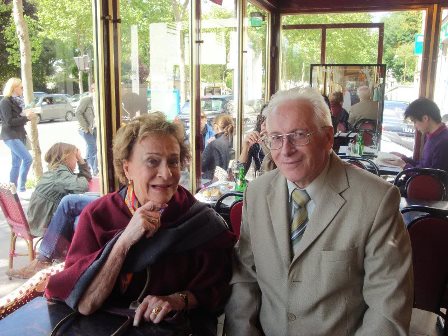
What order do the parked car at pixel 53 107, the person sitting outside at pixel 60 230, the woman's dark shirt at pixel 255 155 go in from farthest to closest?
the woman's dark shirt at pixel 255 155 < the person sitting outside at pixel 60 230 < the parked car at pixel 53 107

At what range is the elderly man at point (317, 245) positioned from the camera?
1.42 meters

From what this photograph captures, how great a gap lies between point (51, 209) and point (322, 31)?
5.99 metres

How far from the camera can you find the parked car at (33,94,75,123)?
3.05 metres

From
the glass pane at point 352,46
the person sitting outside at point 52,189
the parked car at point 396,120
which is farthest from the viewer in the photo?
the parked car at point 396,120

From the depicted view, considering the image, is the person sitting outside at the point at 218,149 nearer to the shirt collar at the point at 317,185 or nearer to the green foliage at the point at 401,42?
the shirt collar at the point at 317,185

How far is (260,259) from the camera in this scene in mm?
→ 1599

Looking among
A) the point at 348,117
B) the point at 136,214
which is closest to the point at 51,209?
the point at 136,214

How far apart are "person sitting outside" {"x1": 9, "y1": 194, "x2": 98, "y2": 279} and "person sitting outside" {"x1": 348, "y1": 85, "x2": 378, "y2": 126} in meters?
5.10

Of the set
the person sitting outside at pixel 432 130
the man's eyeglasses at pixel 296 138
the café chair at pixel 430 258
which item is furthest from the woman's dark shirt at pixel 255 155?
the man's eyeglasses at pixel 296 138

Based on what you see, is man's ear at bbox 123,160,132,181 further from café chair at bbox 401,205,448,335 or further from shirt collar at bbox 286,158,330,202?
café chair at bbox 401,205,448,335

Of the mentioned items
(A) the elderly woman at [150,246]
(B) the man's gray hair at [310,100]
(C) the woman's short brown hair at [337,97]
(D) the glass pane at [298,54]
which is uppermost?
(D) the glass pane at [298,54]

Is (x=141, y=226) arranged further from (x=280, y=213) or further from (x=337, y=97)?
(x=337, y=97)

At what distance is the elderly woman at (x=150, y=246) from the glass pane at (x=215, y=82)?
289 centimetres

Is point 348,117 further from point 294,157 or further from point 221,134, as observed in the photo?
point 294,157
